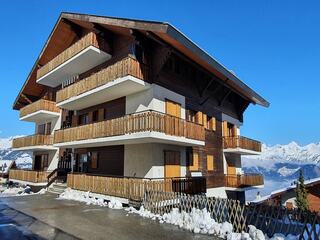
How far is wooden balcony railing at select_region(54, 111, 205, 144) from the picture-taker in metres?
15.2

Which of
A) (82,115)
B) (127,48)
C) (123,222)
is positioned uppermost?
(127,48)

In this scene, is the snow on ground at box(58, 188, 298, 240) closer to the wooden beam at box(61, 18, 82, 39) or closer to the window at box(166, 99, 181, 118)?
the window at box(166, 99, 181, 118)

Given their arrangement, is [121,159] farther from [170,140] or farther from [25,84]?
[25,84]

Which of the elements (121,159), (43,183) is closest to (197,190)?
(121,159)

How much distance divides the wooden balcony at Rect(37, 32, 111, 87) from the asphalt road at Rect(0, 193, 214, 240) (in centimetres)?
1142

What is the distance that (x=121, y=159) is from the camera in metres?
19.5

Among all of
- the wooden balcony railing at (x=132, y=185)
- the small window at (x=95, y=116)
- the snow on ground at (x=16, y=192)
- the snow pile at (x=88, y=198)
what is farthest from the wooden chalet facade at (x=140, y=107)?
the snow on ground at (x=16, y=192)

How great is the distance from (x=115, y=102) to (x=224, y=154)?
12.0 metres

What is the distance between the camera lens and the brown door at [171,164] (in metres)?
18.0

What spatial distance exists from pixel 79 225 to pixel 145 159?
22.2ft

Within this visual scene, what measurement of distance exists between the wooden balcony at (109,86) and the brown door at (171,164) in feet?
16.0

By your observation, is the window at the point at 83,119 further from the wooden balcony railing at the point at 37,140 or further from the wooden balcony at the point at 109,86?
the wooden balcony railing at the point at 37,140

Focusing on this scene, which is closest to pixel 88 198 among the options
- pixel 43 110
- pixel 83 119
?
pixel 83 119

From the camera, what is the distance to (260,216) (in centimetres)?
1018
